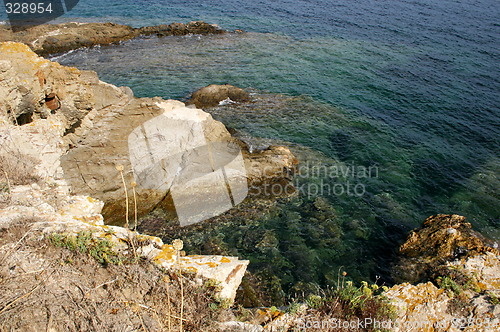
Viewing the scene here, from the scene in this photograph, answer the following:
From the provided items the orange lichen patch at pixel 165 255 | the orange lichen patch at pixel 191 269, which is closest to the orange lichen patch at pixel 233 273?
the orange lichen patch at pixel 191 269

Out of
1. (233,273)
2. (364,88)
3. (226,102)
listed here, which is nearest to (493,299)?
(233,273)

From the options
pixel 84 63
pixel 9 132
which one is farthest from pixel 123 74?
pixel 9 132

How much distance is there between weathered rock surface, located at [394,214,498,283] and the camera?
8.38 m

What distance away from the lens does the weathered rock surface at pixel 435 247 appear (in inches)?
330

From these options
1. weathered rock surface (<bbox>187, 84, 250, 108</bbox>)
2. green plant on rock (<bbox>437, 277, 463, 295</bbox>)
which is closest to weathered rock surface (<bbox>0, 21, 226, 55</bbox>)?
weathered rock surface (<bbox>187, 84, 250, 108</bbox>)

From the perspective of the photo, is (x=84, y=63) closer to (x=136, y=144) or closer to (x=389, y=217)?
(x=136, y=144)

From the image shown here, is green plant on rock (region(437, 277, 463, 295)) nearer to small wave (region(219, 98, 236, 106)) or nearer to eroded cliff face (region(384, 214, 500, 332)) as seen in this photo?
eroded cliff face (region(384, 214, 500, 332))

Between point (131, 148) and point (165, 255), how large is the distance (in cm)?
655

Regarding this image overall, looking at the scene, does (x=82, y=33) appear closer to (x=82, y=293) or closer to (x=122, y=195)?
(x=122, y=195)

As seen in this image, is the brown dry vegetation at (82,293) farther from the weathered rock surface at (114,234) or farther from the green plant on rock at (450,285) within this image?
the green plant on rock at (450,285)

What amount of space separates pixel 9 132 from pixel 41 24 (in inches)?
1106

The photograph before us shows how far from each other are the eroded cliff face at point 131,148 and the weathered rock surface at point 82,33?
60.4 ft

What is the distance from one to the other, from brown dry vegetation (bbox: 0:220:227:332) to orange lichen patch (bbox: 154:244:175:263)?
10.4 inches

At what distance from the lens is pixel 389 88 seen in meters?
20.5
